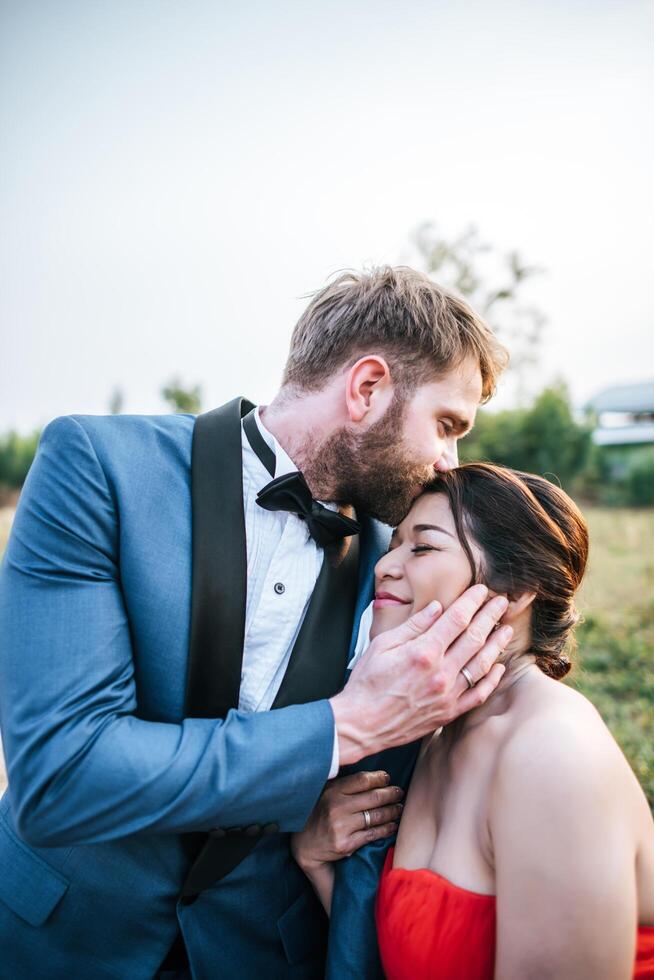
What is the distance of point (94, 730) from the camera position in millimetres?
1448

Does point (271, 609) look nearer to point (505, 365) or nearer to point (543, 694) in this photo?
point (543, 694)

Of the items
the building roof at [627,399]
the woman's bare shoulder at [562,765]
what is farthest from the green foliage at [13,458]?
the building roof at [627,399]

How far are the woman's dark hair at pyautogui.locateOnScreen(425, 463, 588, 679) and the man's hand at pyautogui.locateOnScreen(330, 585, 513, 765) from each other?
0.26 m

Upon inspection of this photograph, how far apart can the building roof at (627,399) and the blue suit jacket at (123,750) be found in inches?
2016

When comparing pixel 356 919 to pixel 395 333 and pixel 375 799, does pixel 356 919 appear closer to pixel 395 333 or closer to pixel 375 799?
pixel 375 799

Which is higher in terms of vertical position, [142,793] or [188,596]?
[188,596]

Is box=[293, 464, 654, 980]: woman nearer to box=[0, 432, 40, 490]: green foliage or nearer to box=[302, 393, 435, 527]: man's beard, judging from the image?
box=[302, 393, 435, 527]: man's beard

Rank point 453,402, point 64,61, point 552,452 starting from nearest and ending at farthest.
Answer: point 453,402, point 64,61, point 552,452

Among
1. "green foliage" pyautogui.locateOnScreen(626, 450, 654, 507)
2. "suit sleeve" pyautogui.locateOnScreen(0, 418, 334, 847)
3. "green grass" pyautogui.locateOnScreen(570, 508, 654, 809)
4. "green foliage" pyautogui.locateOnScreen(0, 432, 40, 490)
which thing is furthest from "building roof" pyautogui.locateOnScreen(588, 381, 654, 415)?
"suit sleeve" pyautogui.locateOnScreen(0, 418, 334, 847)

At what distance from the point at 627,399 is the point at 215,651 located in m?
55.2

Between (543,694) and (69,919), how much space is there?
1.57 metres

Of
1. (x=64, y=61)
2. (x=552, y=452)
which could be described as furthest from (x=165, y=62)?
(x=552, y=452)

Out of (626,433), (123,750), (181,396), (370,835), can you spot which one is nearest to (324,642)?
(370,835)

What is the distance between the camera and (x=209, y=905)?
5.94 ft
